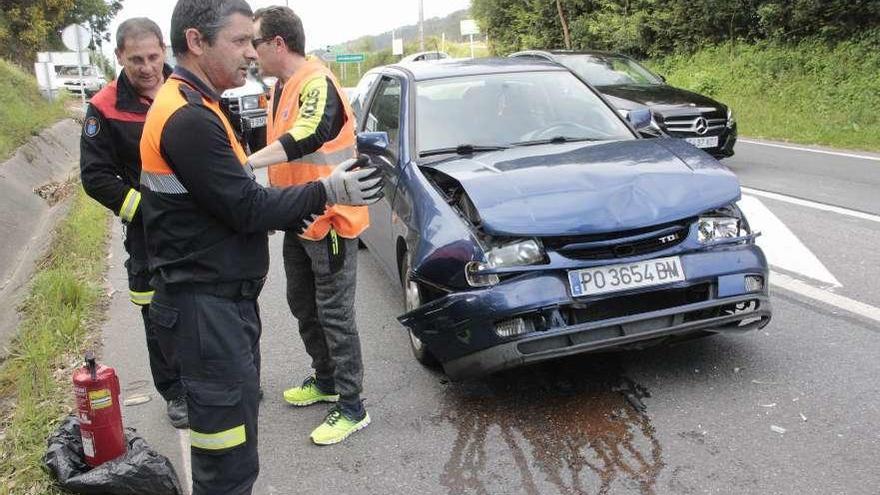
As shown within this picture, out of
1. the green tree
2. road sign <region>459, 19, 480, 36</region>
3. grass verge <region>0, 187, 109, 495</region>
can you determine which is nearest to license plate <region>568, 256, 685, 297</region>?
grass verge <region>0, 187, 109, 495</region>

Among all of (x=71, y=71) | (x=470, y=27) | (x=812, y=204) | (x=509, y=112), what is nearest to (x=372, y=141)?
(x=509, y=112)

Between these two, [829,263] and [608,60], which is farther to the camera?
[608,60]

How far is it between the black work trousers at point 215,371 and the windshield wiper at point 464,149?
2.26m

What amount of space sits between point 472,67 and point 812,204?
4.10 meters

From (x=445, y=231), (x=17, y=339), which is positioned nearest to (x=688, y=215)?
(x=445, y=231)

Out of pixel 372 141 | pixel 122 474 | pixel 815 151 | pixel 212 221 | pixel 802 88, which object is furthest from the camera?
pixel 802 88

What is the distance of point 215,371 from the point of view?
2.28 metres

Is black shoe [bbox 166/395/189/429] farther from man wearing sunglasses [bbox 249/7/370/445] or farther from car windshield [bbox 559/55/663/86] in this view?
car windshield [bbox 559/55/663/86]

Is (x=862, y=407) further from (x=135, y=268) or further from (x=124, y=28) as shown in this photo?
(x=124, y=28)

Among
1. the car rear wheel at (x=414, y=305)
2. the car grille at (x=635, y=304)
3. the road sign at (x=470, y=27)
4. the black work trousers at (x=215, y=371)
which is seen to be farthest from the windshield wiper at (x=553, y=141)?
the road sign at (x=470, y=27)

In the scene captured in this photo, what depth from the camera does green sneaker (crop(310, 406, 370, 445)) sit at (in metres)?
3.44

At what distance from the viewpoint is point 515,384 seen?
3857mm

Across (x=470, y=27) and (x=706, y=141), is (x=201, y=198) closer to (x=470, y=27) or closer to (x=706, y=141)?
(x=706, y=141)

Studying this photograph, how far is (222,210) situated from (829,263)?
4.75m
